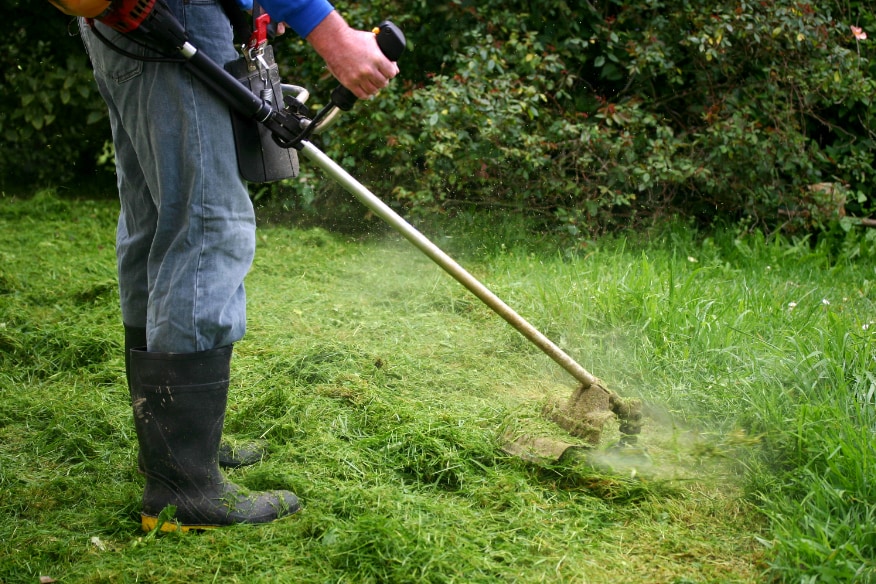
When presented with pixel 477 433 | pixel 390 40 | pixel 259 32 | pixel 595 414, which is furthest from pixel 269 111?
pixel 595 414

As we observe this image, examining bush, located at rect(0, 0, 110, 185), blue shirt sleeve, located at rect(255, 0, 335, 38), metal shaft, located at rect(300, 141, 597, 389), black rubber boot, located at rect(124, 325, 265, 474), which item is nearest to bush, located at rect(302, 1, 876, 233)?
bush, located at rect(0, 0, 110, 185)

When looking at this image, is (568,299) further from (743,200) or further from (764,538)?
(743,200)

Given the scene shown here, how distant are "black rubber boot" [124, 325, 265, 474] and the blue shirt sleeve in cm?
93

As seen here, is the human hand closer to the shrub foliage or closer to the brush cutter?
the brush cutter

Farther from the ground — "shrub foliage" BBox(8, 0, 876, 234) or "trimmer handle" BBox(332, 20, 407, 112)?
"trimmer handle" BBox(332, 20, 407, 112)

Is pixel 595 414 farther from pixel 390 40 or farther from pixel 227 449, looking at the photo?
pixel 390 40

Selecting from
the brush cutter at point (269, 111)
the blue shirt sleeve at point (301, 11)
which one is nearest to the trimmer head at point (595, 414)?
the brush cutter at point (269, 111)

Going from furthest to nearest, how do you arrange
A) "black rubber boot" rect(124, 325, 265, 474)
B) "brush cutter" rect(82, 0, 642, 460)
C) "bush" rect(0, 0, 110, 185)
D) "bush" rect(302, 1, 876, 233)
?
"bush" rect(0, 0, 110, 185) < "bush" rect(302, 1, 876, 233) < "black rubber boot" rect(124, 325, 265, 474) < "brush cutter" rect(82, 0, 642, 460)

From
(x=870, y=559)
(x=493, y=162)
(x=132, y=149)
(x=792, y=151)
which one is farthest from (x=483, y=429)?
(x=792, y=151)

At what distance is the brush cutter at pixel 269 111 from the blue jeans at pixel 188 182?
41mm

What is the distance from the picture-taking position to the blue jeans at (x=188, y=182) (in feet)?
6.39

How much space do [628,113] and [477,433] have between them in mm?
2967

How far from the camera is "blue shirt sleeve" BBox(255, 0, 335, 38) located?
1933mm

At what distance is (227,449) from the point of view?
8.05 ft
